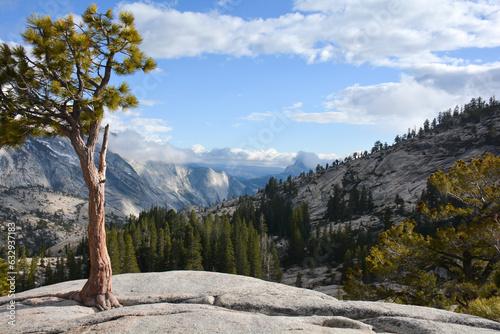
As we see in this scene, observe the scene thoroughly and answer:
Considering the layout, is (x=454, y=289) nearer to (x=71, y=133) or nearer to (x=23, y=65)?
(x=71, y=133)

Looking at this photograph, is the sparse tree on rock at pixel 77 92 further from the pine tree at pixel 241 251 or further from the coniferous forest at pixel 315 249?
the pine tree at pixel 241 251

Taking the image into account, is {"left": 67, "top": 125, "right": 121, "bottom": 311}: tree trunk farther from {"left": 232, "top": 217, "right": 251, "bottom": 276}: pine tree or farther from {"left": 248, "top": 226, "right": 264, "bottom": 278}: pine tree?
{"left": 248, "top": 226, "right": 264, "bottom": 278}: pine tree

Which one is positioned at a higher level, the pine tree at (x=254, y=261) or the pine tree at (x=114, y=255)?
the pine tree at (x=114, y=255)

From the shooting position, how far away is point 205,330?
379 inches

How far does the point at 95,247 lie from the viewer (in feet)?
51.0

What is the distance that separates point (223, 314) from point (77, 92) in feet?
43.8

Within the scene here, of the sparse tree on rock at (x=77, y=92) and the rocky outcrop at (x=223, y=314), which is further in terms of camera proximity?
the sparse tree on rock at (x=77, y=92)

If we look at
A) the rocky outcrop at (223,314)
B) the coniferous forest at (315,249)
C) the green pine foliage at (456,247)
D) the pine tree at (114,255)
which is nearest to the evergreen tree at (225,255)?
the coniferous forest at (315,249)

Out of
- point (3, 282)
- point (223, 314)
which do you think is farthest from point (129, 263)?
point (223, 314)

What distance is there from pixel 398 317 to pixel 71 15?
65.9 ft

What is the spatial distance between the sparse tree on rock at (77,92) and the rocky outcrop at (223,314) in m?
2.05

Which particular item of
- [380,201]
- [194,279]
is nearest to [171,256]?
[194,279]

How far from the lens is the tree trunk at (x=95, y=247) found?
15.0 m

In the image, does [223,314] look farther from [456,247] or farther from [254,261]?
[254,261]
